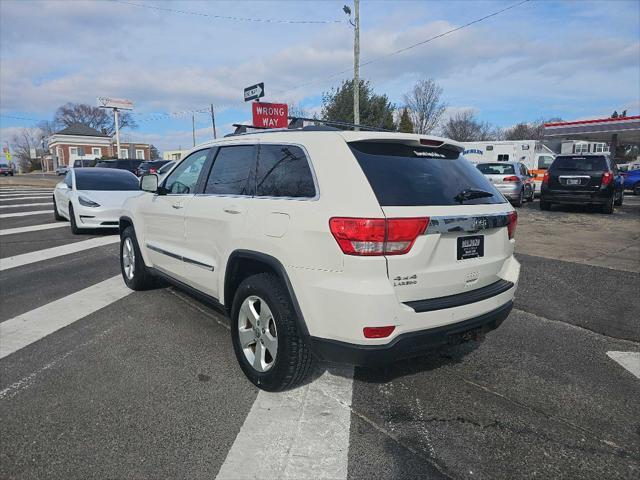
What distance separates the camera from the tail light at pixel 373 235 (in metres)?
2.41

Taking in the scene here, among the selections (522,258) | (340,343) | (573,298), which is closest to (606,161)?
(522,258)

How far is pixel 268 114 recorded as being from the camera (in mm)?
19812

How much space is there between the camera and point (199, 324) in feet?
14.1

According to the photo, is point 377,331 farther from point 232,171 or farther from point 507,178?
point 507,178

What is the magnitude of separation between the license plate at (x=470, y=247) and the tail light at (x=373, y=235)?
474 millimetres

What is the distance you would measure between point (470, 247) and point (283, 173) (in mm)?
1360

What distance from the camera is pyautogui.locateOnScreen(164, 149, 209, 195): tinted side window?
4.12m

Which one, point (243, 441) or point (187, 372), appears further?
point (187, 372)

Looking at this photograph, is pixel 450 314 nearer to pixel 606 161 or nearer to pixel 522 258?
pixel 522 258

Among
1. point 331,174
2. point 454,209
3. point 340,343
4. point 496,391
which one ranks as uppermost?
point 331,174

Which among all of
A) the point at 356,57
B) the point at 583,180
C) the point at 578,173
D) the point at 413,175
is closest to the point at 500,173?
the point at 578,173

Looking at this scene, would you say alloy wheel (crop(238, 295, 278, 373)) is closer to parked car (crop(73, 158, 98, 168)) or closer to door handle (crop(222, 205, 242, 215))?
door handle (crop(222, 205, 242, 215))

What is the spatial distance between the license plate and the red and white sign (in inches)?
676

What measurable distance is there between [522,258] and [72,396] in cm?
664
